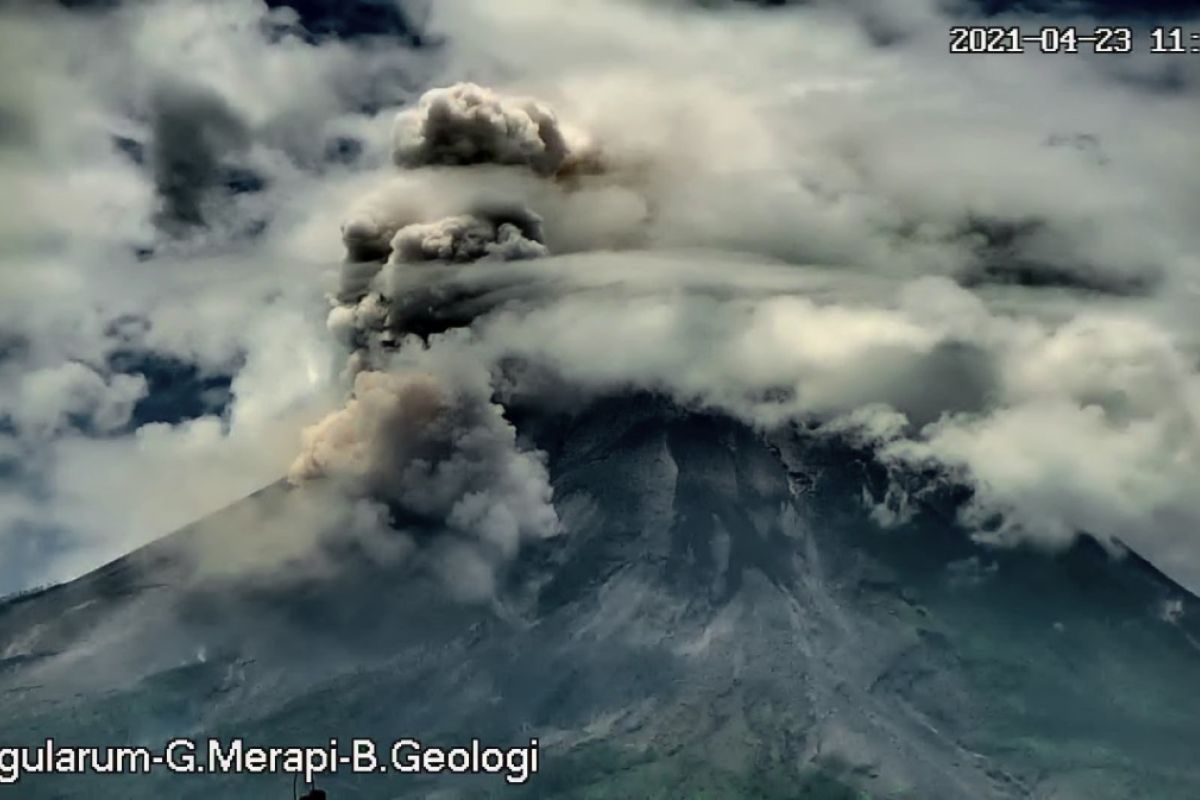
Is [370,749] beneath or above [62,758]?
above

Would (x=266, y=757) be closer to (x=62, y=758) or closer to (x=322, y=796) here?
(x=322, y=796)

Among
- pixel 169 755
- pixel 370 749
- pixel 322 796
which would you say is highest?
pixel 322 796

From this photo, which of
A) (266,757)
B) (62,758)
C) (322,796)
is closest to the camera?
(322,796)

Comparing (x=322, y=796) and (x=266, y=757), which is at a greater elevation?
(x=322, y=796)

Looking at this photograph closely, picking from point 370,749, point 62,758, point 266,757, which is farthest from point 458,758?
point 62,758

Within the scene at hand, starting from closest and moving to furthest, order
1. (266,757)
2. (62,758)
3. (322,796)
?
(322,796)
(266,757)
(62,758)

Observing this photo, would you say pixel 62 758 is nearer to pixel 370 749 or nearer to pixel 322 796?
pixel 370 749

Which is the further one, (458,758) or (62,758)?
(62,758)

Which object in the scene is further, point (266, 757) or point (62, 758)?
point (62, 758)

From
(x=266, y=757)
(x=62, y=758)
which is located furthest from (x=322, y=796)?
(x=62, y=758)
